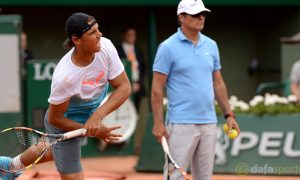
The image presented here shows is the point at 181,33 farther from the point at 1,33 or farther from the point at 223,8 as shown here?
the point at 223,8

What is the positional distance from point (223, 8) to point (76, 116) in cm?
881

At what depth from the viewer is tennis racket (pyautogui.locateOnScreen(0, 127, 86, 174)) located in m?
7.06

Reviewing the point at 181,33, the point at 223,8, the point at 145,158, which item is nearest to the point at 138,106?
the point at 145,158

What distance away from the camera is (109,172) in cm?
1127

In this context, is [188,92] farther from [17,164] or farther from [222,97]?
[17,164]

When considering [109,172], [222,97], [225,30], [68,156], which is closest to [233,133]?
[222,97]

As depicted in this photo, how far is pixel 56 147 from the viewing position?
7402 mm

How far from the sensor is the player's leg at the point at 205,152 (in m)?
7.71

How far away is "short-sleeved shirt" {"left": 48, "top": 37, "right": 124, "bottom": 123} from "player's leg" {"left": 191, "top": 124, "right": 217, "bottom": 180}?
1.08 m

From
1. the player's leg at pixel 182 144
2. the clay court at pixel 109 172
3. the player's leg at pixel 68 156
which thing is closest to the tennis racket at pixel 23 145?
the player's leg at pixel 68 156

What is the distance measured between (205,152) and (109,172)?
3701mm

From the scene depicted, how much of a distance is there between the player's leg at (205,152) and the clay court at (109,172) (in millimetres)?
2604

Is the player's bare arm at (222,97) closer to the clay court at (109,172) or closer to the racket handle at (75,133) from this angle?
the racket handle at (75,133)
